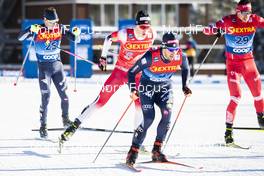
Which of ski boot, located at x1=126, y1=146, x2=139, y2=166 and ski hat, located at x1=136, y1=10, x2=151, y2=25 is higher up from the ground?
ski hat, located at x1=136, y1=10, x2=151, y2=25

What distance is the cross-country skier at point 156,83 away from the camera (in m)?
7.85

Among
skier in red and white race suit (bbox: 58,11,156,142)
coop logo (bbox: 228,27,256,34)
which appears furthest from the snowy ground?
coop logo (bbox: 228,27,256,34)

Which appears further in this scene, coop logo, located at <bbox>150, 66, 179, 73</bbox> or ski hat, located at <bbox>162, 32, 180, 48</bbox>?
coop logo, located at <bbox>150, 66, 179, 73</bbox>

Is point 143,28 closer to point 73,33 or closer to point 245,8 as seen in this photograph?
point 245,8

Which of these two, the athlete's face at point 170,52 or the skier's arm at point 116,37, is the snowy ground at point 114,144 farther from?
the skier's arm at point 116,37

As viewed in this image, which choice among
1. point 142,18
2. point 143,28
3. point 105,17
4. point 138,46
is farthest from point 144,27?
point 105,17

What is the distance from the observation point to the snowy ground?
25.7 ft

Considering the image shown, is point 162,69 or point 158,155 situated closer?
→ point 162,69

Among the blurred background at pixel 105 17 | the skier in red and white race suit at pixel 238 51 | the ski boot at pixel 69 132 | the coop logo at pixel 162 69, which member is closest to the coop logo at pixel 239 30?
the skier in red and white race suit at pixel 238 51

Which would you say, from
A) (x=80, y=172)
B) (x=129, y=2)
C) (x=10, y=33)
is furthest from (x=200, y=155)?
(x=10, y=33)

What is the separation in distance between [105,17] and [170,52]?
23.4 m

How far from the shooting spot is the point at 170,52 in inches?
310

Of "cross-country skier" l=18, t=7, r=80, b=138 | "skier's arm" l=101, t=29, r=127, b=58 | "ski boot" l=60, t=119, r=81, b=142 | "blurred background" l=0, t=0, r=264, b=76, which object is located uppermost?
"skier's arm" l=101, t=29, r=127, b=58

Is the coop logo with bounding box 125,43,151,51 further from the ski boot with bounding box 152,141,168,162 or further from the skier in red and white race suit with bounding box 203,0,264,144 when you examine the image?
the ski boot with bounding box 152,141,168,162
